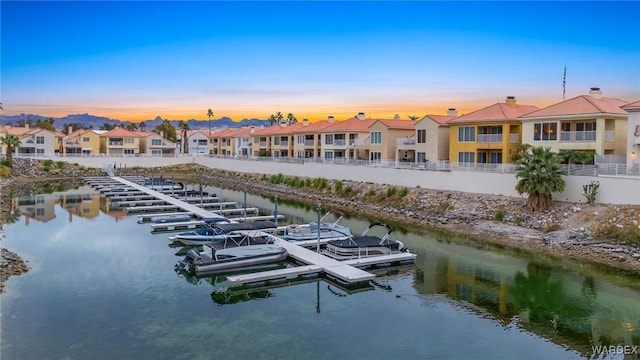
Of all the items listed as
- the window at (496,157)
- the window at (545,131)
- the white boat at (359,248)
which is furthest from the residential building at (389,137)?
the white boat at (359,248)

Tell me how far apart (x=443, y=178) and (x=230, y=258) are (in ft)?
73.6

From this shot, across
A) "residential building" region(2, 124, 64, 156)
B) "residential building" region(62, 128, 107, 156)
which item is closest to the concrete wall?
"residential building" region(2, 124, 64, 156)

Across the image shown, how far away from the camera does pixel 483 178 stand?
128ft

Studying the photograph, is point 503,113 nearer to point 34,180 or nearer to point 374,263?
point 374,263

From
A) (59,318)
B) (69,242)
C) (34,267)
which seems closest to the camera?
(59,318)

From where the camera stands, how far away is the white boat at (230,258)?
80.1 feet

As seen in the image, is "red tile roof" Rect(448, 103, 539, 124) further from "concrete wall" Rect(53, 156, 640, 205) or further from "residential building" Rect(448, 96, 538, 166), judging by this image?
"concrete wall" Rect(53, 156, 640, 205)

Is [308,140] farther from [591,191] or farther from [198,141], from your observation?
[198,141]

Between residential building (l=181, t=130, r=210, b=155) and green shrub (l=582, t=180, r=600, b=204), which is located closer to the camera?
green shrub (l=582, t=180, r=600, b=204)

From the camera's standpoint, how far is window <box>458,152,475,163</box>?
1772 inches

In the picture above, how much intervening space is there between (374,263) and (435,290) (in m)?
3.87

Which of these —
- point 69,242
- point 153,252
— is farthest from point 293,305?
point 69,242

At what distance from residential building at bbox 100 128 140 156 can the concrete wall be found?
11.3 m

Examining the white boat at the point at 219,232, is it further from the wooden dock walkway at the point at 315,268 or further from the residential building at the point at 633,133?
the residential building at the point at 633,133
